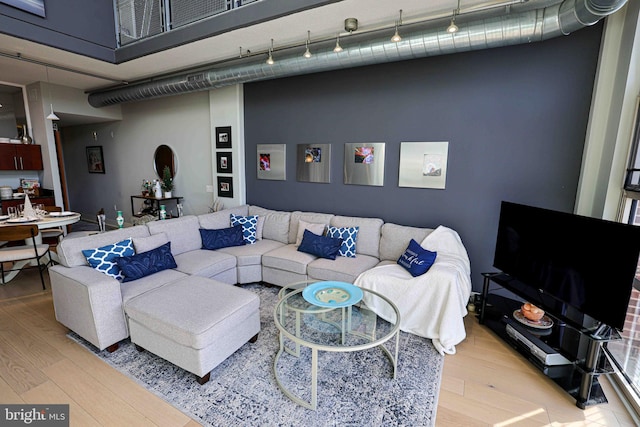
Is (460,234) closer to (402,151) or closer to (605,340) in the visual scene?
(402,151)

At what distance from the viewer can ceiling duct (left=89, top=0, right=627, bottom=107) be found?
215 centimetres

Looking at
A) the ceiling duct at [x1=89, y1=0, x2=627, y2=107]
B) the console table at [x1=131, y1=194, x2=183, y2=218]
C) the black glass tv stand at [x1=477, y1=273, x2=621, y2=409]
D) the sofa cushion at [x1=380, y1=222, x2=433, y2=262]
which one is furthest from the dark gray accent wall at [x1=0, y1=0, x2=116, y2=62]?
the black glass tv stand at [x1=477, y1=273, x2=621, y2=409]

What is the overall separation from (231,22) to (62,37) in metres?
2.28

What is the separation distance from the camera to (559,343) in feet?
7.25

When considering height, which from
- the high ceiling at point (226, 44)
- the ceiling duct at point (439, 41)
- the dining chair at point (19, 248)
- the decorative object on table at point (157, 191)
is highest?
the high ceiling at point (226, 44)

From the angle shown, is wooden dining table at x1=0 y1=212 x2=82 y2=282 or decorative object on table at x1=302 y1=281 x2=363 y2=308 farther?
wooden dining table at x1=0 y1=212 x2=82 y2=282

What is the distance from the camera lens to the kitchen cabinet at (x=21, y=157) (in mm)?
5004

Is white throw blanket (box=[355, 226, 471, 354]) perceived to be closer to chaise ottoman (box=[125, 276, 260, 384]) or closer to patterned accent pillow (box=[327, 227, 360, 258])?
patterned accent pillow (box=[327, 227, 360, 258])

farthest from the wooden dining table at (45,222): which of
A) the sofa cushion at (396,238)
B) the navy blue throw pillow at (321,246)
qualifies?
the sofa cushion at (396,238)

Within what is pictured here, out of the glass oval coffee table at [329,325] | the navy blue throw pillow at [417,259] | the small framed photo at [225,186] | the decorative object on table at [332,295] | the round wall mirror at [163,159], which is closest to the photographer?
the glass oval coffee table at [329,325]

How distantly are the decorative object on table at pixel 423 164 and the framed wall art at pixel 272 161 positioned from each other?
1.82 meters

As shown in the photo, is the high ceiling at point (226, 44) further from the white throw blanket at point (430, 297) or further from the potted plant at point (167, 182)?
the white throw blanket at point (430, 297)

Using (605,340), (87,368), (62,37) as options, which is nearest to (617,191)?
(605,340)

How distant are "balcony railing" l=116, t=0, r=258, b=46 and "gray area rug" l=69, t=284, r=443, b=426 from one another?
11.0ft
